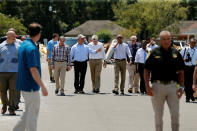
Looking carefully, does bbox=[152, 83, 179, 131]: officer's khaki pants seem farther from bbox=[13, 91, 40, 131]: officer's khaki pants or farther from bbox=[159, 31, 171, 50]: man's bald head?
bbox=[13, 91, 40, 131]: officer's khaki pants

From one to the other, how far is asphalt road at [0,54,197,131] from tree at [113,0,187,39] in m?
63.2

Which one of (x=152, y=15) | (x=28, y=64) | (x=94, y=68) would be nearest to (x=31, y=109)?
(x=28, y=64)

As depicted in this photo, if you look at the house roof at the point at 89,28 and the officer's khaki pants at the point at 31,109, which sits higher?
the house roof at the point at 89,28

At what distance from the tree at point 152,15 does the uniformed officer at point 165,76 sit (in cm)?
7138

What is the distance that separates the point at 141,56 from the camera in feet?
64.3

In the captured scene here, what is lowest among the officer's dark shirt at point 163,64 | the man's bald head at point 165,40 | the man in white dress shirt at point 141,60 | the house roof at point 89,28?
the man in white dress shirt at point 141,60

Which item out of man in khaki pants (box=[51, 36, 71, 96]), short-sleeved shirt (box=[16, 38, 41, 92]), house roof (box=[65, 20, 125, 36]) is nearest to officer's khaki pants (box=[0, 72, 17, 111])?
short-sleeved shirt (box=[16, 38, 41, 92])

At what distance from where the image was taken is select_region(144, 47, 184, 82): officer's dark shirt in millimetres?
9047

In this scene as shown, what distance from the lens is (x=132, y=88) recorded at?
20.7m

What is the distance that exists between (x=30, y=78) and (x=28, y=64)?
0.27 metres

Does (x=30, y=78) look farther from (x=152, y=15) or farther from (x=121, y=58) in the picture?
(x=152, y=15)

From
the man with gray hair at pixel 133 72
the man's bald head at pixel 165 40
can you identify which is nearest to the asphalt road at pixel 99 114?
the man with gray hair at pixel 133 72

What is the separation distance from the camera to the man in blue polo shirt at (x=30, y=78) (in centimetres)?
877

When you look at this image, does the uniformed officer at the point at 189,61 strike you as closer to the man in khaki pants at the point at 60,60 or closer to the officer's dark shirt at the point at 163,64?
the man in khaki pants at the point at 60,60
